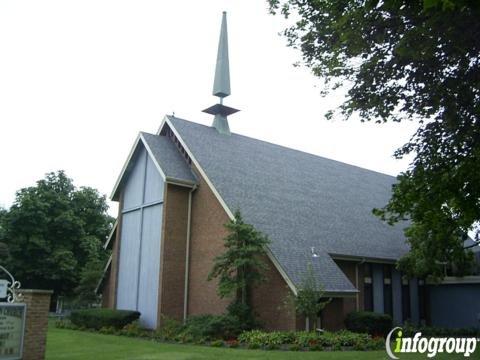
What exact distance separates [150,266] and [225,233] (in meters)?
4.75

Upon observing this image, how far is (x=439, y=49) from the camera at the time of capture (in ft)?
40.9

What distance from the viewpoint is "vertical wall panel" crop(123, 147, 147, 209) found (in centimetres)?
2822

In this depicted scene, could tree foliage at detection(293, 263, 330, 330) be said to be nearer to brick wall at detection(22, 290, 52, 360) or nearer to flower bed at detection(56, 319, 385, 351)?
flower bed at detection(56, 319, 385, 351)

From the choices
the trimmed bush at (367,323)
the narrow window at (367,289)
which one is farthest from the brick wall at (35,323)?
the narrow window at (367,289)

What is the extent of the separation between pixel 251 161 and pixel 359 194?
326 inches

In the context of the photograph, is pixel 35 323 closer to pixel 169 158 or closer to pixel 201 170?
pixel 201 170

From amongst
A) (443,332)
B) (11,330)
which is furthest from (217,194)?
(11,330)

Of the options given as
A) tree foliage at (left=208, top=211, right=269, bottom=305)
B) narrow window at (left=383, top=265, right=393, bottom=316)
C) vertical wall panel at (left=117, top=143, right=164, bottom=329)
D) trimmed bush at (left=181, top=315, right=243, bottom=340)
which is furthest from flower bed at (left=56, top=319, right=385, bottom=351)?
narrow window at (left=383, top=265, right=393, bottom=316)

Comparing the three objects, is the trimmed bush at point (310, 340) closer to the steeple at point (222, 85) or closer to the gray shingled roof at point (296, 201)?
the gray shingled roof at point (296, 201)

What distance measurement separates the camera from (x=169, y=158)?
26547 millimetres

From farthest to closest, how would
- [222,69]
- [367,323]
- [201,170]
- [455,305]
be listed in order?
[222,69], [455,305], [201,170], [367,323]

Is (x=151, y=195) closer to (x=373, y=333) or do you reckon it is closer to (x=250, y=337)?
(x=250, y=337)

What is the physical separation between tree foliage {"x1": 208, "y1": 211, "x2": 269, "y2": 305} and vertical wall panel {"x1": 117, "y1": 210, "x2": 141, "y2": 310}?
7.19m

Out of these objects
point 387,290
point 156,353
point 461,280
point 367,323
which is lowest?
point 156,353
